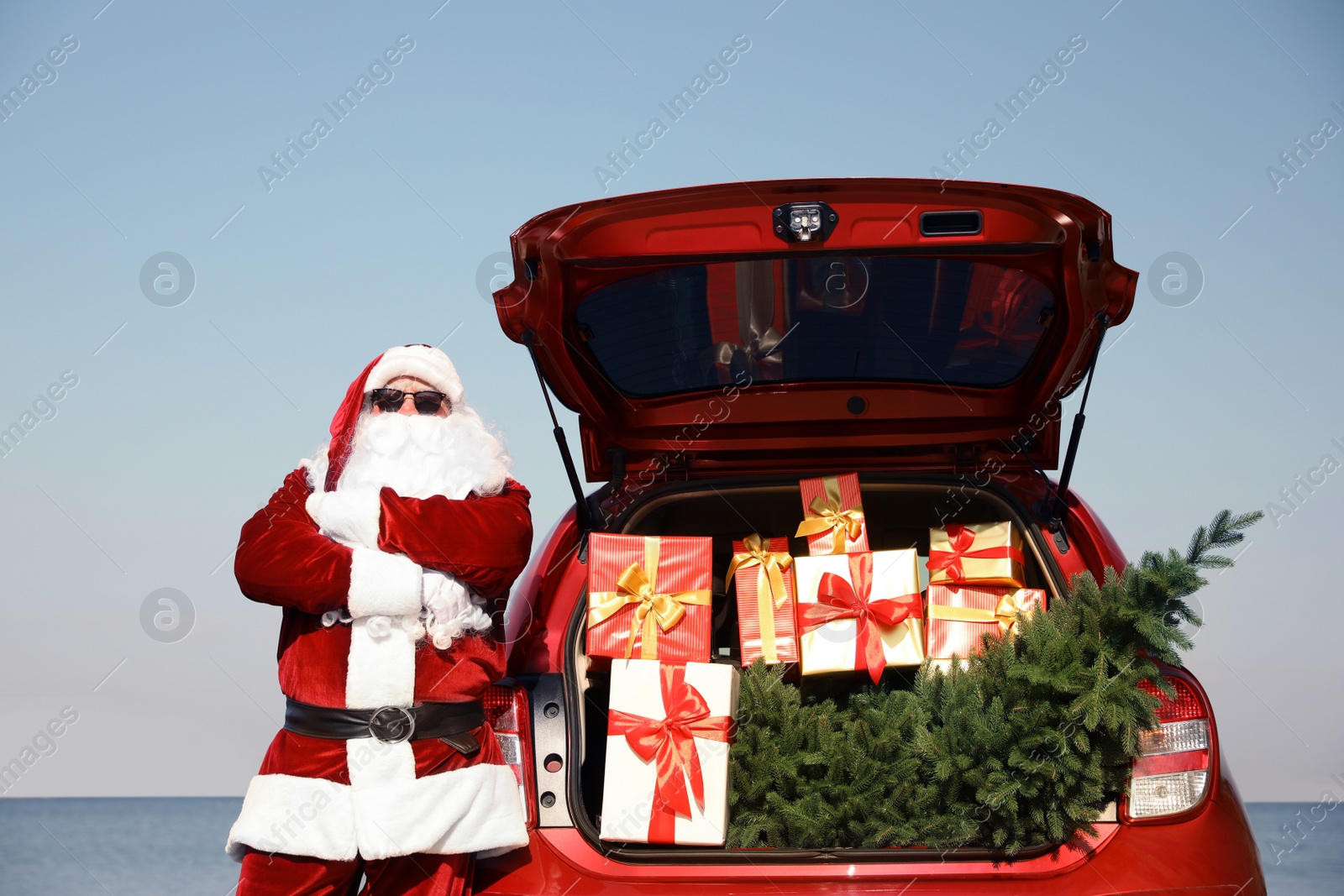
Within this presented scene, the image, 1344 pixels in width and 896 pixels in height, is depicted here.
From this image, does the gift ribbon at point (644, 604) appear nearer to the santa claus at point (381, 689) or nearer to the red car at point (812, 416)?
the red car at point (812, 416)

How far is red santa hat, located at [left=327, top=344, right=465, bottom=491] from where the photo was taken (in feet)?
8.75

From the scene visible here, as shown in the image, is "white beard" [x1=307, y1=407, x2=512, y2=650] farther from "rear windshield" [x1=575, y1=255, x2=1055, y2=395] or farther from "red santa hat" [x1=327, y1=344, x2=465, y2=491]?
"rear windshield" [x1=575, y1=255, x2=1055, y2=395]

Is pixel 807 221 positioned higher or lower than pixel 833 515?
higher

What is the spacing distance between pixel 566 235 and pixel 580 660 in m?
1.09

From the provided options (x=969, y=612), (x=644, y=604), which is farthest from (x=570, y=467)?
(x=969, y=612)

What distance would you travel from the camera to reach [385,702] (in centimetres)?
238

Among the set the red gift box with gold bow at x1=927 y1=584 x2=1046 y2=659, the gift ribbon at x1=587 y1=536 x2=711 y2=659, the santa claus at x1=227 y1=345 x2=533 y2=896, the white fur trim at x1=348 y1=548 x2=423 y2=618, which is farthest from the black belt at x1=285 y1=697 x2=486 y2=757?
the red gift box with gold bow at x1=927 y1=584 x2=1046 y2=659

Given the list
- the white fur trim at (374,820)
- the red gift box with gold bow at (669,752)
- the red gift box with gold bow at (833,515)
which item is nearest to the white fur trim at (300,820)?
the white fur trim at (374,820)

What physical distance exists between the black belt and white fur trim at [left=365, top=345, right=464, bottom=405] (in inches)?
32.6

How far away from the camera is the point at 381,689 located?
2.38 meters

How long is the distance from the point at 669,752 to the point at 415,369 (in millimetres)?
1164

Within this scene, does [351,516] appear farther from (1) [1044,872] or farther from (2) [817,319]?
(1) [1044,872]

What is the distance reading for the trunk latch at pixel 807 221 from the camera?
8.21 feet

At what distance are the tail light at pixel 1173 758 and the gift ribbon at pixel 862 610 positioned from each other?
0.81 meters
